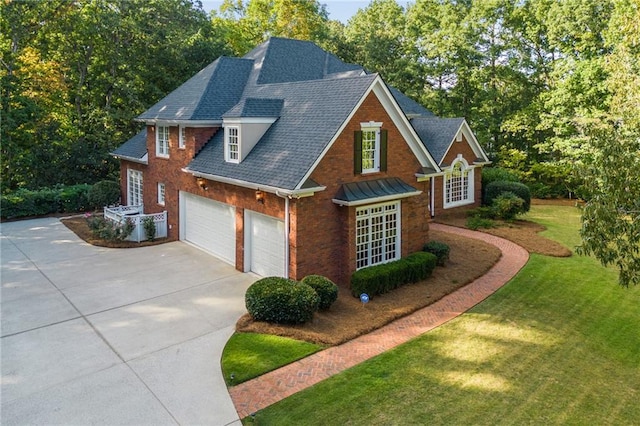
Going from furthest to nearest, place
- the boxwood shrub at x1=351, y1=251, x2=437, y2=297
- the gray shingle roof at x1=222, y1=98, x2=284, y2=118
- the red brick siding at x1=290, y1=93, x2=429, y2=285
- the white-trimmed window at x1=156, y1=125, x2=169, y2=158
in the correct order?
the white-trimmed window at x1=156, y1=125, x2=169, y2=158 < the gray shingle roof at x1=222, y1=98, x2=284, y2=118 < the red brick siding at x1=290, y1=93, x2=429, y2=285 < the boxwood shrub at x1=351, y1=251, x2=437, y2=297

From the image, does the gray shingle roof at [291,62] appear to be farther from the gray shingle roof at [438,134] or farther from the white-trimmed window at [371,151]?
the white-trimmed window at [371,151]

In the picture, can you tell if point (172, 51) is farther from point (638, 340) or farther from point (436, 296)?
point (638, 340)

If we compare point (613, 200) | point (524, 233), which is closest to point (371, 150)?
point (613, 200)

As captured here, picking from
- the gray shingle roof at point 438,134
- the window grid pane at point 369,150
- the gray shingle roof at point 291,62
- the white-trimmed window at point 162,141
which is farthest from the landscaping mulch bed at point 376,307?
the white-trimmed window at point 162,141

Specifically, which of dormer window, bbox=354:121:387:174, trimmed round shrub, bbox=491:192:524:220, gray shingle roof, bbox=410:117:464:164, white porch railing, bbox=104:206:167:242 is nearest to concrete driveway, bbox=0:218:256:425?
white porch railing, bbox=104:206:167:242

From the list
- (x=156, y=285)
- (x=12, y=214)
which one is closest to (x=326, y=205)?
(x=156, y=285)

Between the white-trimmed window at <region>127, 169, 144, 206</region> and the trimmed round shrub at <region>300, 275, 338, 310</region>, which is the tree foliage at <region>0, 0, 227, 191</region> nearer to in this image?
the white-trimmed window at <region>127, 169, 144, 206</region>
